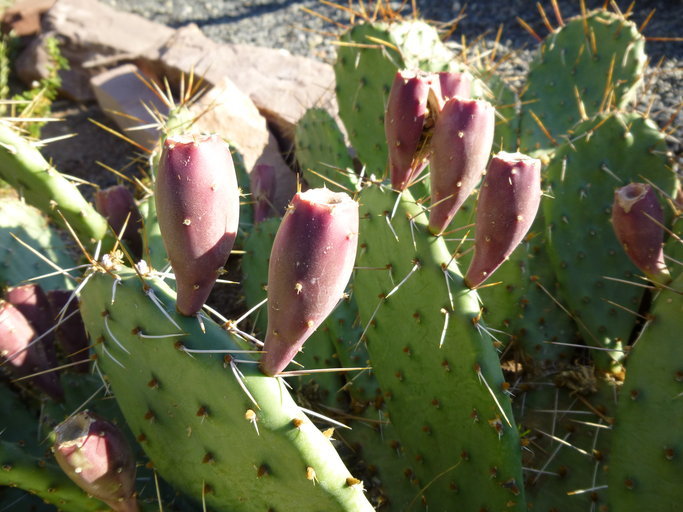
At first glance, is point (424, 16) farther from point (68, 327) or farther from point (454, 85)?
point (68, 327)

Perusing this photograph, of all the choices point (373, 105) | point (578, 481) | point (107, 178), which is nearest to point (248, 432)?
point (578, 481)

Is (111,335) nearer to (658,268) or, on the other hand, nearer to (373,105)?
(658,268)

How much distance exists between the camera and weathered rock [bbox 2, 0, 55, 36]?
17.2ft

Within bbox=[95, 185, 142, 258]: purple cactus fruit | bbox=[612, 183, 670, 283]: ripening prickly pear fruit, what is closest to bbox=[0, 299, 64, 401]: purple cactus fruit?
bbox=[95, 185, 142, 258]: purple cactus fruit

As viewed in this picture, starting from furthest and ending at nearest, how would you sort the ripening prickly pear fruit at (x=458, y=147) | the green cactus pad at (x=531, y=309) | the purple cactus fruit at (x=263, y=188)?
the purple cactus fruit at (x=263, y=188) < the green cactus pad at (x=531, y=309) < the ripening prickly pear fruit at (x=458, y=147)

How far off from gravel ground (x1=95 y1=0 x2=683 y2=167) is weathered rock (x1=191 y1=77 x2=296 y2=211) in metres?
0.56

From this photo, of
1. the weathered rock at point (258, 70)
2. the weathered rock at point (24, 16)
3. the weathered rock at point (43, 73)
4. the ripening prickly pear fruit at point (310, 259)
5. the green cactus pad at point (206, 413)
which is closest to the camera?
the ripening prickly pear fruit at point (310, 259)

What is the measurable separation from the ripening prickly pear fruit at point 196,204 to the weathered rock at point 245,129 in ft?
8.07

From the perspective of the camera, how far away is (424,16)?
5.17 meters

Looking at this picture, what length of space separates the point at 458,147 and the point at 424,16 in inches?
170

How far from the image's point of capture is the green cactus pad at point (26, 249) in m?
2.09

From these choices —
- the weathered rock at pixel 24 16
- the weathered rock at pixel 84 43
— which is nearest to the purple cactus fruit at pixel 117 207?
the weathered rock at pixel 84 43

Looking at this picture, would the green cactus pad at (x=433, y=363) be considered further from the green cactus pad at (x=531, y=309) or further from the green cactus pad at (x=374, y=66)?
the green cactus pad at (x=374, y=66)

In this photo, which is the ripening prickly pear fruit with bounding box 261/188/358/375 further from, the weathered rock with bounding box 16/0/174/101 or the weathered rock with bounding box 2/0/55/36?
the weathered rock with bounding box 2/0/55/36
